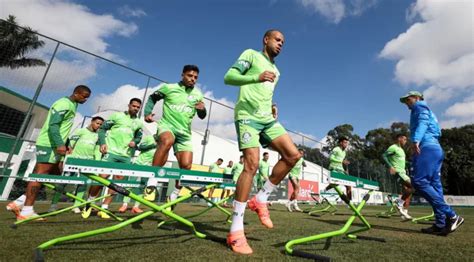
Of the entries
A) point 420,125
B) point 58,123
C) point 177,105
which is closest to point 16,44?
point 58,123

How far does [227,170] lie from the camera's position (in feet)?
48.1

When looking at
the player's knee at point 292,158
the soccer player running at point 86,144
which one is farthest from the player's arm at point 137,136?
the player's knee at point 292,158

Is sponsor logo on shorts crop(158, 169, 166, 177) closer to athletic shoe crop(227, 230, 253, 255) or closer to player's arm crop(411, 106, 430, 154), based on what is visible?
athletic shoe crop(227, 230, 253, 255)

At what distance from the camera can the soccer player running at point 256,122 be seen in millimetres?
2682

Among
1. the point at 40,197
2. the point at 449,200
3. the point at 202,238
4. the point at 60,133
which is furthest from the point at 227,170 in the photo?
the point at 449,200

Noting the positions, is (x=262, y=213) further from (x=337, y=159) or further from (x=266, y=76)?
(x=337, y=159)

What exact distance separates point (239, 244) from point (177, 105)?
2.65 metres

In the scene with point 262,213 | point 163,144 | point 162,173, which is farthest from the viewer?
point 163,144

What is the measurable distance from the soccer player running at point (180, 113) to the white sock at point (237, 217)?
69.7 inches

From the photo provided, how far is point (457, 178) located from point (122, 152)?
52027 mm

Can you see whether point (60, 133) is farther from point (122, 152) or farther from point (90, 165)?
point (90, 165)

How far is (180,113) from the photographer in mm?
4320

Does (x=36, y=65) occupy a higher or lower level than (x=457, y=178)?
lower

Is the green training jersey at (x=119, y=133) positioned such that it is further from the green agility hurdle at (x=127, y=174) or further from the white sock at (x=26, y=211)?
the green agility hurdle at (x=127, y=174)
